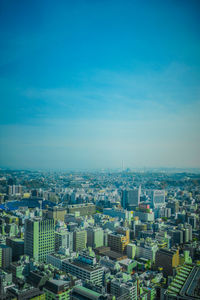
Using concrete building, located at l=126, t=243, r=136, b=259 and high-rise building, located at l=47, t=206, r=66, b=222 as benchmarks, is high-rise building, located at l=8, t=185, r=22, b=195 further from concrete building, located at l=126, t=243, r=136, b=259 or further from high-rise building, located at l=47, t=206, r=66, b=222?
concrete building, located at l=126, t=243, r=136, b=259

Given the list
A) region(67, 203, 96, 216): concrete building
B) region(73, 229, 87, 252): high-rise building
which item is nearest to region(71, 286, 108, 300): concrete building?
region(73, 229, 87, 252): high-rise building

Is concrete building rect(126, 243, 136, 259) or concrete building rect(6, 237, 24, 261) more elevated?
concrete building rect(6, 237, 24, 261)

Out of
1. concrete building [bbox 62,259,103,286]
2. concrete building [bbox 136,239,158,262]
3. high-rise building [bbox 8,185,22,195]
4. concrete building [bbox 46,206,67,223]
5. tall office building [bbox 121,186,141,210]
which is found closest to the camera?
concrete building [bbox 62,259,103,286]

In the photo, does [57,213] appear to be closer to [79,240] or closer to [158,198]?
[79,240]

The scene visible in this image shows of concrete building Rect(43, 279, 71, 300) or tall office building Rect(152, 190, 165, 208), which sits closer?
concrete building Rect(43, 279, 71, 300)

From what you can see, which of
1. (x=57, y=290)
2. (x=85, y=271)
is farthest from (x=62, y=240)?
(x=57, y=290)

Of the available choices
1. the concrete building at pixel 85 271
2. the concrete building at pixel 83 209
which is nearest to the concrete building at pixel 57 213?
the concrete building at pixel 83 209

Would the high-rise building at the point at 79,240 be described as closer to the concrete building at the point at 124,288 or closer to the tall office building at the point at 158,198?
the concrete building at the point at 124,288

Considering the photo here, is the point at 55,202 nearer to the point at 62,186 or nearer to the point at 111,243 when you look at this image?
the point at 62,186
